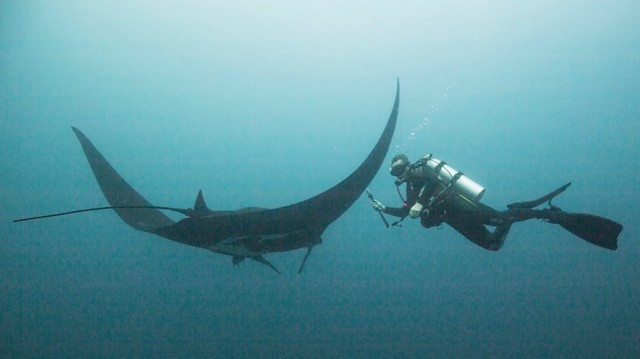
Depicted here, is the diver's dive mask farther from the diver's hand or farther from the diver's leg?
the diver's leg

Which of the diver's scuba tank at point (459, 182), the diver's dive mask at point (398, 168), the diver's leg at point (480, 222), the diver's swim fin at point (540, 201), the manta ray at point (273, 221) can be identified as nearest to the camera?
the manta ray at point (273, 221)

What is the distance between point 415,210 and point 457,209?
21.8 inches

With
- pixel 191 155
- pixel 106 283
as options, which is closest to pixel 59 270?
pixel 106 283

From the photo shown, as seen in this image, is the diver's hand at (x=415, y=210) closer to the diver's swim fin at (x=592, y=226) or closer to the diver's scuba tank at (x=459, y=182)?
the diver's scuba tank at (x=459, y=182)

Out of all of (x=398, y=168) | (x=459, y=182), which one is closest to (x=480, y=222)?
(x=459, y=182)

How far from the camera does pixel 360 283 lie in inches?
1029

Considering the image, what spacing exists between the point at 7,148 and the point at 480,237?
106 ft

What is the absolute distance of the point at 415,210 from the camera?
3812 millimetres

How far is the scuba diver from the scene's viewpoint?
3818mm

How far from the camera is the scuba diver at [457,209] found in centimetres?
382

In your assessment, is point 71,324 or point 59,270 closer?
point 71,324

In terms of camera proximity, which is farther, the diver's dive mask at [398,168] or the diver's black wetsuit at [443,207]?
the diver's dive mask at [398,168]

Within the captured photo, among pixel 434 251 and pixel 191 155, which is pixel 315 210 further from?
pixel 191 155

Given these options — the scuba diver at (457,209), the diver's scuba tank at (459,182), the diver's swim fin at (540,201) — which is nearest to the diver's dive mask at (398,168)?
the scuba diver at (457,209)
